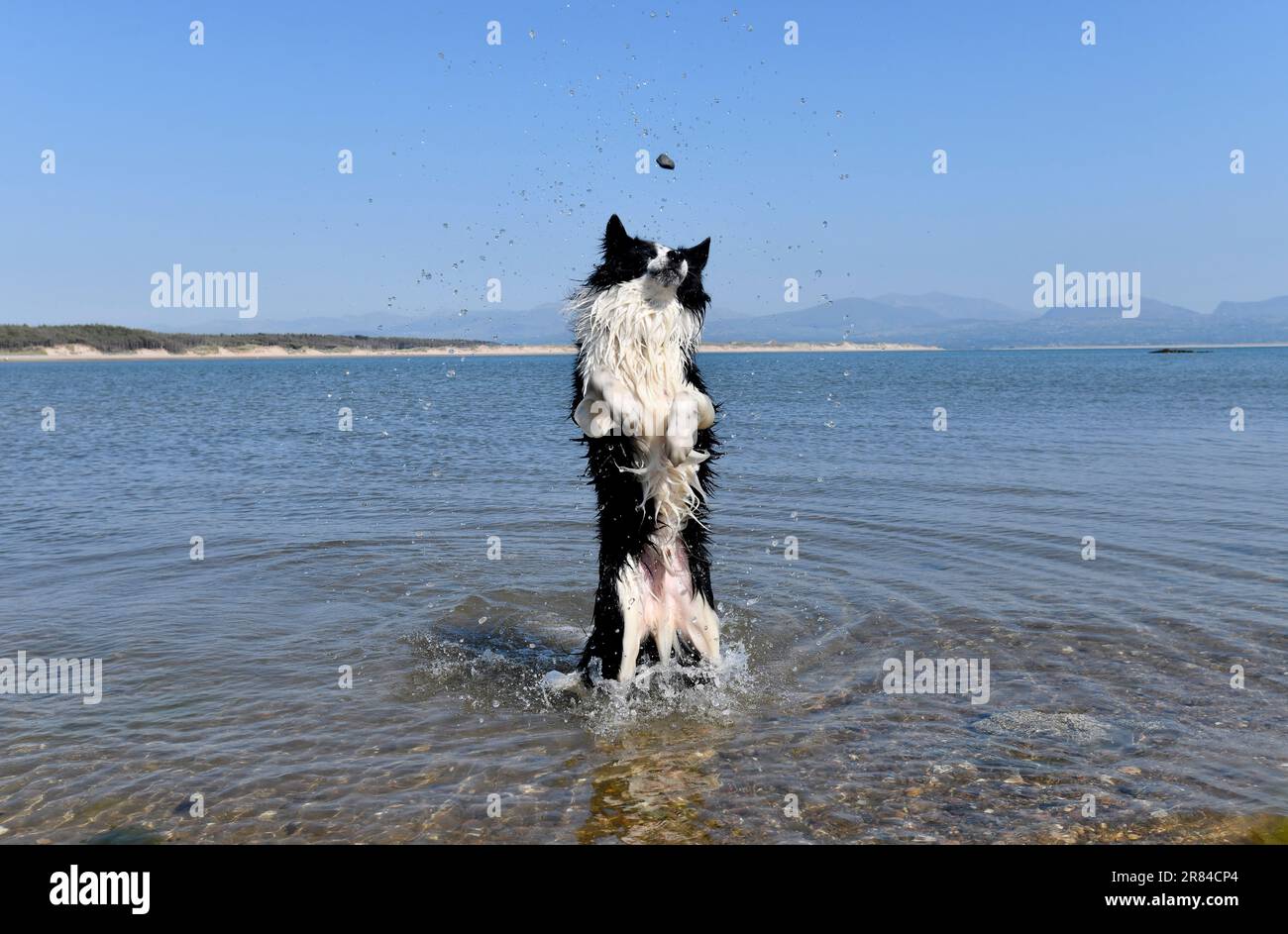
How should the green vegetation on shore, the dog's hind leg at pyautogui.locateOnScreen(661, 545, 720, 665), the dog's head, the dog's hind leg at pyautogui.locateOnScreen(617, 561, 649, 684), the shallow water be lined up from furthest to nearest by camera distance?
the green vegetation on shore, the dog's hind leg at pyautogui.locateOnScreen(661, 545, 720, 665), the dog's hind leg at pyautogui.locateOnScreen(617, 561, 649, 684), the dog's head, the shallow water

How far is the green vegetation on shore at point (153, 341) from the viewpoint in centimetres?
11525

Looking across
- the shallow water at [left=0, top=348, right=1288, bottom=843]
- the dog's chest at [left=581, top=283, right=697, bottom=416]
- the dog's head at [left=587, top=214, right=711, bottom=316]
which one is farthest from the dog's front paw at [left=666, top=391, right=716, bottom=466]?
the shallow water at [left=0, top=348, right=1288, bottom=843]

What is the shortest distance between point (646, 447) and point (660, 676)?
1525 mm

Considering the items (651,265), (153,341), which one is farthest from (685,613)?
(153,341)

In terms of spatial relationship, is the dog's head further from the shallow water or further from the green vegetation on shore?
the green vegetation on shore

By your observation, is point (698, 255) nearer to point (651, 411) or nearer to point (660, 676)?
point (651, 411)

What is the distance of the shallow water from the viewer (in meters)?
4.83

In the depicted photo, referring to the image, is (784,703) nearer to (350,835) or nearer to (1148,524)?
(350,835)

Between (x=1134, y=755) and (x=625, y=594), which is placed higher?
(x=625, y=594)

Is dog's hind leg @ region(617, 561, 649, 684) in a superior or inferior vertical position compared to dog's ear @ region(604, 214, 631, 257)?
inferior

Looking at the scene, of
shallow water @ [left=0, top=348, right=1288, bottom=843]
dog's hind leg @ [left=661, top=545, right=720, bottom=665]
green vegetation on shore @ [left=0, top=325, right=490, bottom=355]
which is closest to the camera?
shallow water @ [left=0, top=348, right=1288, bottom=843]

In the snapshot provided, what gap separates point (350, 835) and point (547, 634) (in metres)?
3.57
